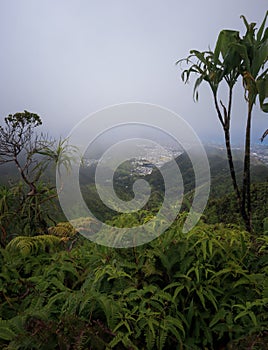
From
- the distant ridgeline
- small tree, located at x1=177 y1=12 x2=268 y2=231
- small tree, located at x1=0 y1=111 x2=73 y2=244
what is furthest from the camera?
small tree, located at x1=177 y1=12 x2=268 y2=231

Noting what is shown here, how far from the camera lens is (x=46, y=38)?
3725mm

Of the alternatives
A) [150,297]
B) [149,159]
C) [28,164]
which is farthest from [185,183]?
[28,164]

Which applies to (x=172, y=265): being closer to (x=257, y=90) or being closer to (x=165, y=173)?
(x=165, y=173)

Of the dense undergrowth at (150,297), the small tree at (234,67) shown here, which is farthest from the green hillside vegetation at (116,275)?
the small tree at (234,67)

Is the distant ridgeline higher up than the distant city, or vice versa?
the distant city

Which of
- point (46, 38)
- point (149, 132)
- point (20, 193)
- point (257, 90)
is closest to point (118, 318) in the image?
point (149, 132)

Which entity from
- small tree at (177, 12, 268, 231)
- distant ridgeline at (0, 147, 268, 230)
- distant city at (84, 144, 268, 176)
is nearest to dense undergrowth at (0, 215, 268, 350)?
distant ridgeline at (0, 147, 268, 230)

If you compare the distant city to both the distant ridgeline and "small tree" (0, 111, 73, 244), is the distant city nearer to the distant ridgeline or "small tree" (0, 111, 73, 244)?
the distant ridgeline

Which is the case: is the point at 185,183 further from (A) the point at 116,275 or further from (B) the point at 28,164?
(B) the point at 28,164

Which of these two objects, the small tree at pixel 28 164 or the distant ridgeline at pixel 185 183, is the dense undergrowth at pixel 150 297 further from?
the small tree at pixel 28 164

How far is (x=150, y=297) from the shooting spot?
99 centimetres

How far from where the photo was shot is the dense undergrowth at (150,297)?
2.60ft

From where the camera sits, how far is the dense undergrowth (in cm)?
79

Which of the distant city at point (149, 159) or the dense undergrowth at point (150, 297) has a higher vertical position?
the distant city at point (149, 159)
